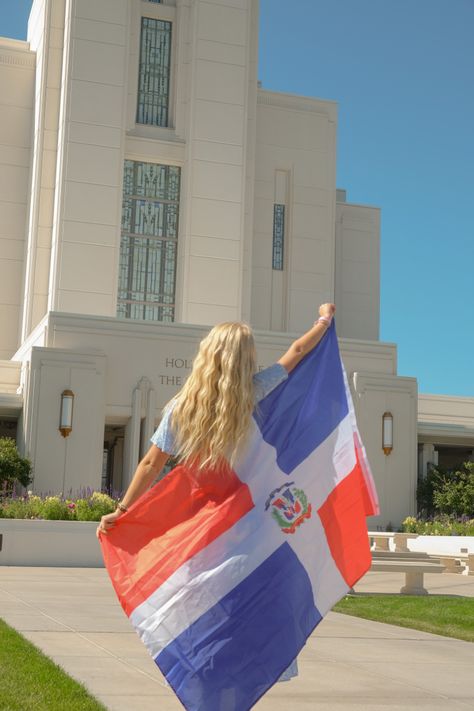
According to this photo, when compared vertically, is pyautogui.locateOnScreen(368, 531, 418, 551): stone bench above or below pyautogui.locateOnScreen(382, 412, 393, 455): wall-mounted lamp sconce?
below

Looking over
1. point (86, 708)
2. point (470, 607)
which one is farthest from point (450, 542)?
point (86, 708)

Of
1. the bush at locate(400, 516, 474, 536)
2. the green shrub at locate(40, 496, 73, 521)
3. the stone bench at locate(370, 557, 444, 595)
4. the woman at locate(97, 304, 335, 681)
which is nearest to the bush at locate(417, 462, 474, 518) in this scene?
the bush at locate(400, 516, 474, 536)

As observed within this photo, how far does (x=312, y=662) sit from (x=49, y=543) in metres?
10.6

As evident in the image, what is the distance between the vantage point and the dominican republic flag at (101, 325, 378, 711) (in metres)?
3.97

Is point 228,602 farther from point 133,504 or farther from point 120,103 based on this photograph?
point 120,103

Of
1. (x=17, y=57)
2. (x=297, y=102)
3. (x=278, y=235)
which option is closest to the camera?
(x=17, y=57)

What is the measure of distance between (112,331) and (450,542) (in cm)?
1041

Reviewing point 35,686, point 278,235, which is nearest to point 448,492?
point 278,235

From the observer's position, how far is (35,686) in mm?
5172

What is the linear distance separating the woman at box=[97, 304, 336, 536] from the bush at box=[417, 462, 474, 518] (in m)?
21.9

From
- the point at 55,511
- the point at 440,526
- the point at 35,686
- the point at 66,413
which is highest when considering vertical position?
the point at 66,413

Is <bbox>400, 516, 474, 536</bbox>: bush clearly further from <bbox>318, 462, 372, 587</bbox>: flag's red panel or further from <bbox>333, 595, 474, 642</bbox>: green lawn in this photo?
<bbox>318, 462, 372, 587</bbox>: flag's red panel

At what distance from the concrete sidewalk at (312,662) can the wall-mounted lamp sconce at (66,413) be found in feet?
46.2

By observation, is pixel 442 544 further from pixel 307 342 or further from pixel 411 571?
pixel 307 342
